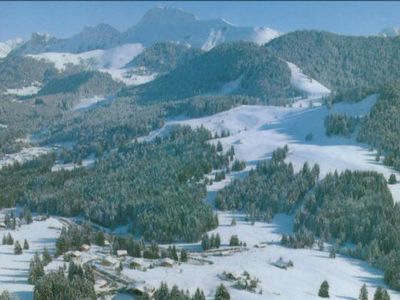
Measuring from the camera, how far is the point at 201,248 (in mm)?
157500

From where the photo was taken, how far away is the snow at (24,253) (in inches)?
4387

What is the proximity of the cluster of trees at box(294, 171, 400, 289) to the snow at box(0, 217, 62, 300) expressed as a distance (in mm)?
70403

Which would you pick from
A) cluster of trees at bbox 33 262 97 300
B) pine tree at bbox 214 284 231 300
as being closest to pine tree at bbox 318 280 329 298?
pine tree at bbox 214 284 231 300

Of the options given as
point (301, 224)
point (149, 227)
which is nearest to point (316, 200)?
point (301, 224)

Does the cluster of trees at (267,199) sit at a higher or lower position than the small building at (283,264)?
higher

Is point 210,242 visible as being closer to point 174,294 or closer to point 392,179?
point 174,294

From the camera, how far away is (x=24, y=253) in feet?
478

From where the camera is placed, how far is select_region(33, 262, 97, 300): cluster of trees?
101 m

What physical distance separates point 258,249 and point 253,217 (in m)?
31.4

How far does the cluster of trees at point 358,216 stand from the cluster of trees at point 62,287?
68.6 m

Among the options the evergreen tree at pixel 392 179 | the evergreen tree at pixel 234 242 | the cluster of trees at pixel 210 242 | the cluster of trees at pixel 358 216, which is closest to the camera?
the cluster of trees at pixel 358 216

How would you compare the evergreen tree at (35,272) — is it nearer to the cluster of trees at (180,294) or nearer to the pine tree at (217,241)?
the cluster of trees at (180,294)

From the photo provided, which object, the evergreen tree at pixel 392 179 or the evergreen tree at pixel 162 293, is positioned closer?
the evergreen tree at pixel 162 293

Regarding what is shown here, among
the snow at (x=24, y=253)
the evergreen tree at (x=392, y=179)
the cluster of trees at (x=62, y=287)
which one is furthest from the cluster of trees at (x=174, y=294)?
the evergreen tree at (x=392, y=179)
